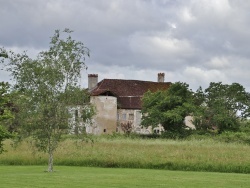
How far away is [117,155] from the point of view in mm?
37594

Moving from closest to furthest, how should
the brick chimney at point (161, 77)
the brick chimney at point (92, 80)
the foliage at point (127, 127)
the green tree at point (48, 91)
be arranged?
the green tree at point (48, 91)
the foliage at point (127, 127)
the brick chimney at point (92, 80)
the brick chimney at point (161, 77)

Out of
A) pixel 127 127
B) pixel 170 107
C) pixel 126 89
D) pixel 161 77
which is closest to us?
pixel 170 107

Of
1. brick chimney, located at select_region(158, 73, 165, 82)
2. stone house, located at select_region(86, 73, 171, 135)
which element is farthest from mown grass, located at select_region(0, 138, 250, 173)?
brick chimney, located at select_region(158, 73, 165, 82)

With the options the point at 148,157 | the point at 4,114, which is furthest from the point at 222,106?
the point at 4,114

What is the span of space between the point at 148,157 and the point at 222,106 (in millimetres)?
33215

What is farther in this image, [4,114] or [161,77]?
[161,77]

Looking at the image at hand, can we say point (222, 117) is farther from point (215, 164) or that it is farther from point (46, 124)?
point (46, 124)

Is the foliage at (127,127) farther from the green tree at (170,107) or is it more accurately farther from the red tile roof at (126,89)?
the green tree at (170,107)


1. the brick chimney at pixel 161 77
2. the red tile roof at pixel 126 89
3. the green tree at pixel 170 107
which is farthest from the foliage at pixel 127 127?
the brick chimney at pixel 161 77

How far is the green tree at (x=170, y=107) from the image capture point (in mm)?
63281

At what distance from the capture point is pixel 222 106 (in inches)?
2675

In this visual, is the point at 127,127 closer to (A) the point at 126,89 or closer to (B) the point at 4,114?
(A) the point at 126,89

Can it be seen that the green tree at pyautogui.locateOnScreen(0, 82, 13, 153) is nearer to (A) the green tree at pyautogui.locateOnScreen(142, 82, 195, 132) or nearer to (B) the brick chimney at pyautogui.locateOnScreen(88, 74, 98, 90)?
(A) the green tree at pyautogui.locateOnScreen(142, 82, 195, 132)

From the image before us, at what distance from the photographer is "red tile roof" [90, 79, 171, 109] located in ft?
252
